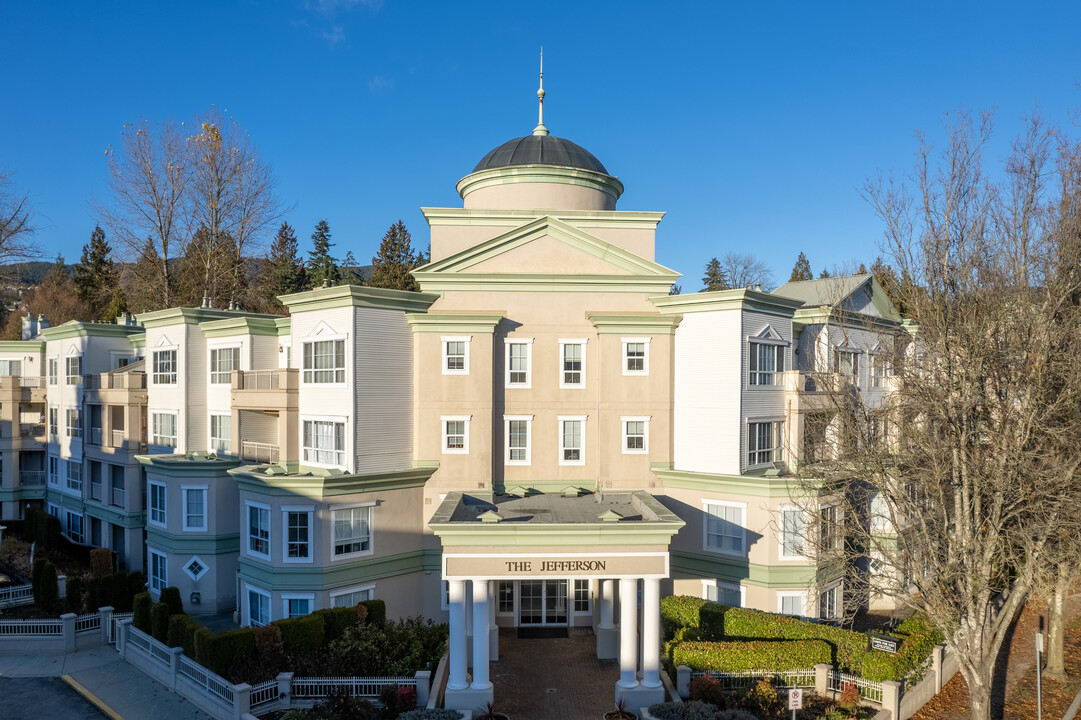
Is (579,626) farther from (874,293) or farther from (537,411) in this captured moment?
(874,293)

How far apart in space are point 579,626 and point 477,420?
8827mm

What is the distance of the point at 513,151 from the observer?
101 feet

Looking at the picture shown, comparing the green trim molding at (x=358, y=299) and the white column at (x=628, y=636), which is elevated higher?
the green trim molding at (x=358, y=299)

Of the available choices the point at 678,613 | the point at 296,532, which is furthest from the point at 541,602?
the point at 296,532

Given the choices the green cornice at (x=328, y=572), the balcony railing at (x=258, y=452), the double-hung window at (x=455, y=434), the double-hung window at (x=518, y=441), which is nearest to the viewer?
→ the green cornice at (x=328, y=572)

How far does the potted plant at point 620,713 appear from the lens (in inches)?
675

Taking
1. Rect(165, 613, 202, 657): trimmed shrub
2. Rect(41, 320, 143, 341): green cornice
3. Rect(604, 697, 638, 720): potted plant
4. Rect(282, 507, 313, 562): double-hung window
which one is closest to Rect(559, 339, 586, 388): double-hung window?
Rect(282, 507, 313, 562): double-hung window

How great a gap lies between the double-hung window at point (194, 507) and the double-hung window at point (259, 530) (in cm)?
479

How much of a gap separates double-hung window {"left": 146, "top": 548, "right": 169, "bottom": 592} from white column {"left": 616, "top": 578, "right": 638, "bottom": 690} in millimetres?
20014

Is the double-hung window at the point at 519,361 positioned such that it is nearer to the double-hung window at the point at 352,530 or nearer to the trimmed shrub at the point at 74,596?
the double-hung window at the point at 352,530

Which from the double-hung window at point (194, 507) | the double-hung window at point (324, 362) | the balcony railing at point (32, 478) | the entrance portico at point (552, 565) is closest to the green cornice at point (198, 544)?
the double-hung window at point (194, 507)

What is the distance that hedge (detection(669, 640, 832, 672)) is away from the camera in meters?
18.6

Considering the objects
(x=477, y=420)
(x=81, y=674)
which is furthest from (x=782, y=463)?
(x=81, y=674)

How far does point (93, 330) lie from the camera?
1391 inches
